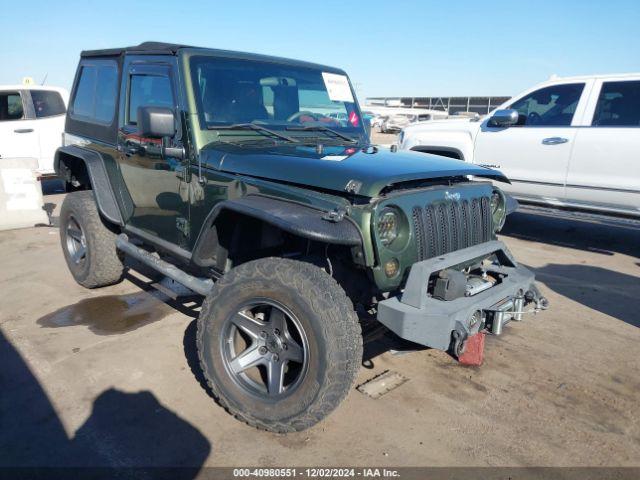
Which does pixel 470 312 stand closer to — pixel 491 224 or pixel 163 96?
pixel 491 224

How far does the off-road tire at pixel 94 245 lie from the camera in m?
4.69

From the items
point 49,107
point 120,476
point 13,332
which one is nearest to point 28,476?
point 120,476

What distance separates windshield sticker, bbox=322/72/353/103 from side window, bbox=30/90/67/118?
7344 millimetres

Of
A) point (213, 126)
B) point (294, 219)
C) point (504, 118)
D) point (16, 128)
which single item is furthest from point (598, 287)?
point (16, 128)

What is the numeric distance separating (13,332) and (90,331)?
60cm

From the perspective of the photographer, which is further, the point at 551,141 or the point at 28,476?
the point at 551,141

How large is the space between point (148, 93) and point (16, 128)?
6.73 m

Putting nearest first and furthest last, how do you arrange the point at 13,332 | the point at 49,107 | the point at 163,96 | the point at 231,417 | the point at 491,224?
the point at 231,417, the point at 491,224, the point at 163,96, the point at 13,332, the point at 49,107

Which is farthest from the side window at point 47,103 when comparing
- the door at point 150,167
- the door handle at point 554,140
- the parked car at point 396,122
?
the parked car at point 396,122

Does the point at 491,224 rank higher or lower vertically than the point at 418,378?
higher

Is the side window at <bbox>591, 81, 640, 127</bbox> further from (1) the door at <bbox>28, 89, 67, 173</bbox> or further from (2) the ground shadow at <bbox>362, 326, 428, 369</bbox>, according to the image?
(1) the door at <bbox>28, 89, 67, 173</bbox>

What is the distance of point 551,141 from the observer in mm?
6387

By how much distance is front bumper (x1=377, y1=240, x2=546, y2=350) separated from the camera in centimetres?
252

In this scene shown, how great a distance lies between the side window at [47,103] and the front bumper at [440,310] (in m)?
9.15
